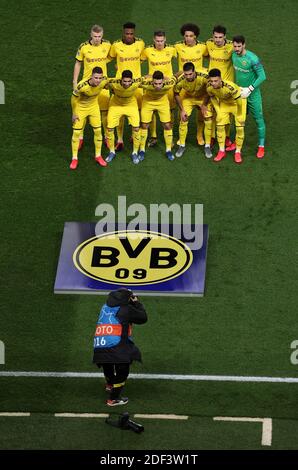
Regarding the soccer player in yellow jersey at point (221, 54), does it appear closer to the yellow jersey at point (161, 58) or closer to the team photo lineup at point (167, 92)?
the team photo lineup at point (167, 92)

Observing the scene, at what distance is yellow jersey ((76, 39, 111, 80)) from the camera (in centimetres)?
2819

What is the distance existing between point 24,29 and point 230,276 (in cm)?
908

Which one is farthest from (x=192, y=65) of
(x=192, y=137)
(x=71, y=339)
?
(x=71, y=339)

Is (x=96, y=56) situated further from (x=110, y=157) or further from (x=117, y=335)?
(x=117, y=335)

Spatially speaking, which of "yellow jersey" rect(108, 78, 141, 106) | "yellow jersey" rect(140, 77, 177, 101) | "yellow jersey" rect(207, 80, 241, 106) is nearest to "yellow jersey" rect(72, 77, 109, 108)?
"yellow jersey" rect(108, 78, 141, 106)

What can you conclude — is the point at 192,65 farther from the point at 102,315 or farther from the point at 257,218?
the point at 102,315

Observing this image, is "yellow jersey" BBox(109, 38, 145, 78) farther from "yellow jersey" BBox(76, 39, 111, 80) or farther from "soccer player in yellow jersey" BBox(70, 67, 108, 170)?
"soccer player in yellow jersey" BBox(70, 67, 108, 170)

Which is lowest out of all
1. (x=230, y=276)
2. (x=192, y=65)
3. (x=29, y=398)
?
(x=29, y=398)

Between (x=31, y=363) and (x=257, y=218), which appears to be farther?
(x=257, y=218)

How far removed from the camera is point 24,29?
106ft

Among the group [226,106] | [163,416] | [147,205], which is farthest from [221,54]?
[163,416]

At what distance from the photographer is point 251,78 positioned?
91.9ft

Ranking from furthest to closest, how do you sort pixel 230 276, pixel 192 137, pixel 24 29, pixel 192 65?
pixel 24 29 < pixel 192 137 < pixel 192 65 < pixel 230 276

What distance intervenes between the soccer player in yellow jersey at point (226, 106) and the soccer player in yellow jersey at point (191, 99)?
0.67ft
